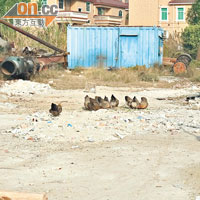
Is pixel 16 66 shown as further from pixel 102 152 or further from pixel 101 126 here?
pixel 102 152

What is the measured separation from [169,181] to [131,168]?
78cm

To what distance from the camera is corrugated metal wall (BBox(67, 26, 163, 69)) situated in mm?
24531

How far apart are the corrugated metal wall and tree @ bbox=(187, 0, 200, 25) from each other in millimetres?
19820

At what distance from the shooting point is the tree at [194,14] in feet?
144

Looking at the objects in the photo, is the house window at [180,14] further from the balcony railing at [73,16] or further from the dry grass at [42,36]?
the dry grass at [42,36]

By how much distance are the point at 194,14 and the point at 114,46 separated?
73.0 ft

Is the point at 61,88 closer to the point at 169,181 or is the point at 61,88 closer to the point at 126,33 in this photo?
the point at 126,33

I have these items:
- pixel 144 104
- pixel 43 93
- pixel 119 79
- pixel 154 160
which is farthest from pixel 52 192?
pixel 119 79

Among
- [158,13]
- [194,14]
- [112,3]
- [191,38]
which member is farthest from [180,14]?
[112,3]

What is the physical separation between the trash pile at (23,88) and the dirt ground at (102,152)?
8.64 feet

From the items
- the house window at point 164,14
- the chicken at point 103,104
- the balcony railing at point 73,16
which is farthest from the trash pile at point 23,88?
the balcony railing at point 73,16

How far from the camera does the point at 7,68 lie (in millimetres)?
18578

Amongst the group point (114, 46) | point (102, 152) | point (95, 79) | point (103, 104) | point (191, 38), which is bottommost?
point (102, 152)

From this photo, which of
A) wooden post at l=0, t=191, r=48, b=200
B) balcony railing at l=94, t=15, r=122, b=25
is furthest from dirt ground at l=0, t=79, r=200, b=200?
balcony railing at l=94, t=15, r=122, b=25
